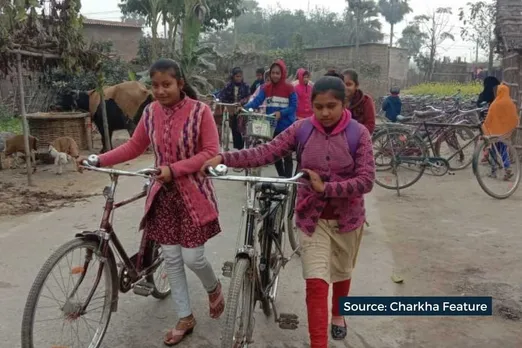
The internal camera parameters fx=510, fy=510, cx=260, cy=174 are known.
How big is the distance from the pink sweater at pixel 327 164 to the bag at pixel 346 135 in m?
0.02

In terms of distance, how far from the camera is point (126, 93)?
10.9 metres

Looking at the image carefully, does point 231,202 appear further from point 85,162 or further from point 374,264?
point 85,162

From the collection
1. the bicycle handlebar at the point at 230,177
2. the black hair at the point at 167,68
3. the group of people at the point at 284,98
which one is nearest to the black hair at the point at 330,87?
Answer: the group of people at the point at 284,98

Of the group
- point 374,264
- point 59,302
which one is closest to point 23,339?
point 59,302

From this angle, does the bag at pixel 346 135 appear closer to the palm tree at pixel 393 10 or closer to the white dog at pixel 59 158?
the white dog at pixel 59 158

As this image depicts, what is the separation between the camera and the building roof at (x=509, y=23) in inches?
366

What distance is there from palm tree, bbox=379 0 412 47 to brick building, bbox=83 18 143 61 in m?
28.9

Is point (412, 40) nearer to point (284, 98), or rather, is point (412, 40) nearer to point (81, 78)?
point (81, 78)

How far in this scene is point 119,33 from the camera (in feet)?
88.6

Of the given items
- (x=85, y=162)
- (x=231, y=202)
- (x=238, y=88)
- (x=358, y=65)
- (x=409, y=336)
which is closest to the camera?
(x=85, y=162)

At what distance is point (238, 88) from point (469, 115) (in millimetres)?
4625

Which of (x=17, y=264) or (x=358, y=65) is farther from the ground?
(x=358, y=65)

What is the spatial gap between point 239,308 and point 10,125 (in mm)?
12935

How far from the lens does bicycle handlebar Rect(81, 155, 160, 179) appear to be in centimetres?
261
